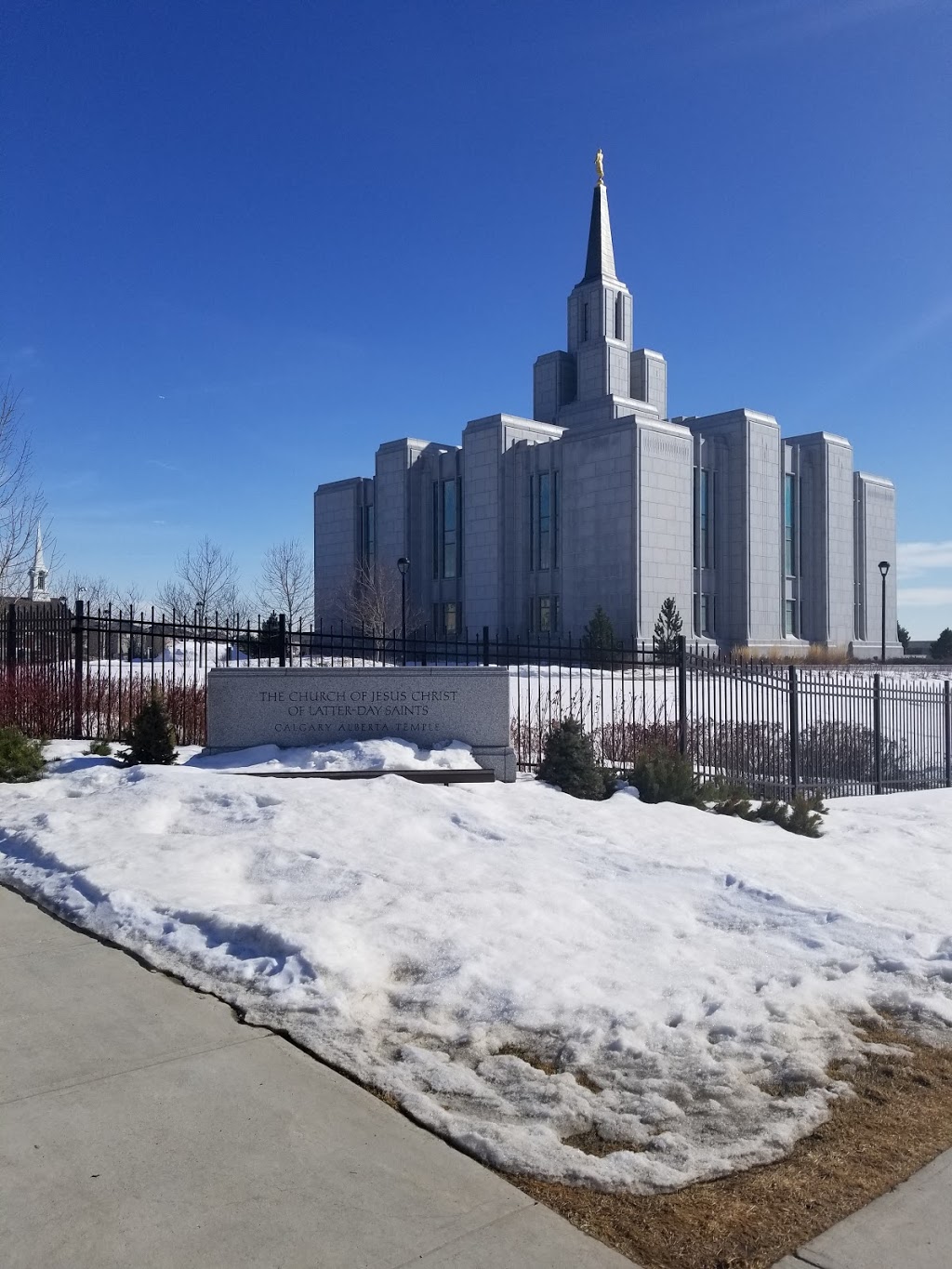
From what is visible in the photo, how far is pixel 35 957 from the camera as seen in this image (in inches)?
199

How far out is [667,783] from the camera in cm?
1066

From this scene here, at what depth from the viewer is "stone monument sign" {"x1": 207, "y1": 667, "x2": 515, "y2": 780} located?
11.0 meters

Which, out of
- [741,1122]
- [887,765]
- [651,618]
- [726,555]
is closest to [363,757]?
[741,1122]

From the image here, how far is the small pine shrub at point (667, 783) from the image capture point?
1063cm

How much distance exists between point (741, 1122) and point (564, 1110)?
64 cm

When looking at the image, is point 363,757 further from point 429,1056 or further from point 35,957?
point 429,1056

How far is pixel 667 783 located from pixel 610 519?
39200mm

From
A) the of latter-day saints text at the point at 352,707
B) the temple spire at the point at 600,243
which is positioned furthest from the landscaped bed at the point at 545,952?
the temple spire at the point at 600,243

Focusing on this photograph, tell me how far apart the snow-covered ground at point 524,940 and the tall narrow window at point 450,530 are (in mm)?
48492

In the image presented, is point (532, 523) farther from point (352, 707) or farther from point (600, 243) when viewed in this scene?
point (352, 707)

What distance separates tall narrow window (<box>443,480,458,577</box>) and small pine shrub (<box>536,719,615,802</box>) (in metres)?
46.7

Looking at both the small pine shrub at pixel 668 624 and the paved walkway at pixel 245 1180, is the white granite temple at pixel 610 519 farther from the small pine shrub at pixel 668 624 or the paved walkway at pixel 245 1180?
the paved walkway at pixel 245 1180

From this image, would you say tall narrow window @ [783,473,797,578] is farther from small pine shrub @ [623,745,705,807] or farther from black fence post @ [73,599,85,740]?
black fence post @ [73,599,85,740]

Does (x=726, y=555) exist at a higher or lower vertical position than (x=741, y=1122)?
higher
